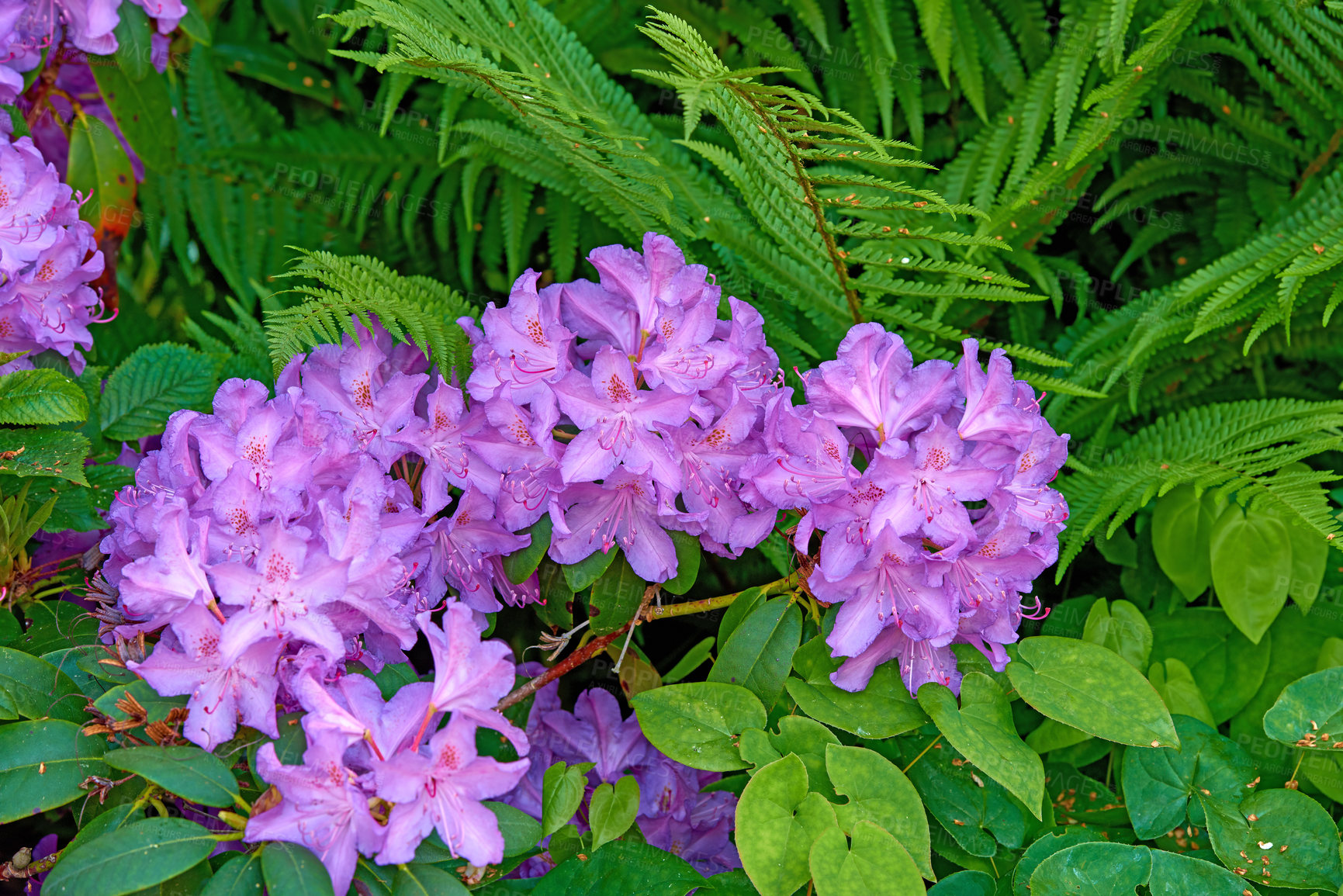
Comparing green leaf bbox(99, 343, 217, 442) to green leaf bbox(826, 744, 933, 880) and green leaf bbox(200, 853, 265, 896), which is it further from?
green leaf bbox(826, 744, 933, 880)

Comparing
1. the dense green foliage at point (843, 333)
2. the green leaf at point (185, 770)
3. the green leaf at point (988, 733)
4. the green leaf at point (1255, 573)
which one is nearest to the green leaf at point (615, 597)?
the dense green foliage at point (843, 333)

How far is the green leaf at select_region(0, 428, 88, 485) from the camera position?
1.47 metres

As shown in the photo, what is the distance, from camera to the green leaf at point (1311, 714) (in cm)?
151

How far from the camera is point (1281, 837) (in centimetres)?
148

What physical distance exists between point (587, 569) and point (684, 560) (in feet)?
0.50

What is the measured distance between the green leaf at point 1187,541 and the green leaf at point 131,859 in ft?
5.28

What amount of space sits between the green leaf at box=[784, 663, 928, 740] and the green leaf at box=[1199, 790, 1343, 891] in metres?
0.46

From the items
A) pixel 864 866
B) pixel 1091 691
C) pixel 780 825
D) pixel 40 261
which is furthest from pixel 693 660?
pixel 40 261

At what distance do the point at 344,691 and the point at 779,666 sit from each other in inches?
24.6

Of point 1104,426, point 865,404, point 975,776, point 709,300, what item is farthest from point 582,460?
point 1104,426

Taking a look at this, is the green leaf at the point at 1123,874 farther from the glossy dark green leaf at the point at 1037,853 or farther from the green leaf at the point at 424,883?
the green leaf at the point at 424,883

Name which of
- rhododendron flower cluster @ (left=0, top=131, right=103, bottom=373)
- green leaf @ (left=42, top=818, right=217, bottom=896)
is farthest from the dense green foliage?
rhododendron flower cluster @ (left=0, top=131, right=103, bottom=373)

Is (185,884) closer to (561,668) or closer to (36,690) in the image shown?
(36,690)

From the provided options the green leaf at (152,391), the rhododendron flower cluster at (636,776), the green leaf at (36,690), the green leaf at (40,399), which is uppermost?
the green leaf at (40,399)
